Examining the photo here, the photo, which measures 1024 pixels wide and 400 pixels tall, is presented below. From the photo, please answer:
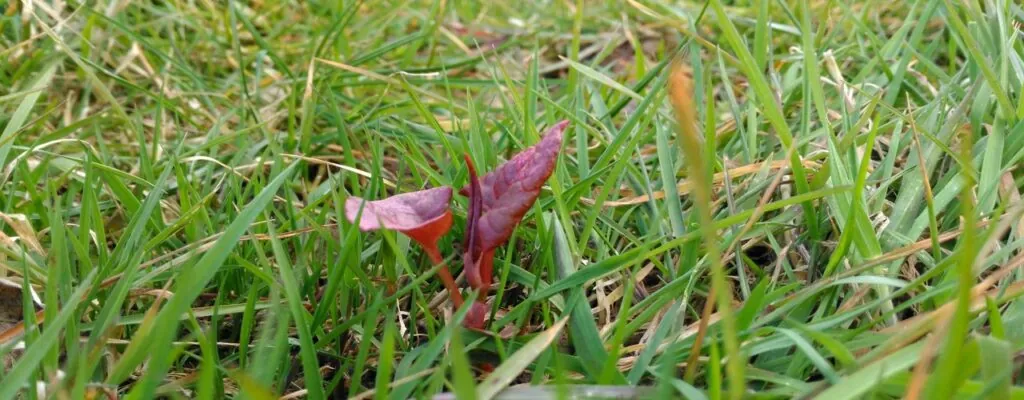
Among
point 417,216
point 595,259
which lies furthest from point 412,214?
point 595,259

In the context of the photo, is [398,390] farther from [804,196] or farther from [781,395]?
[804,196]

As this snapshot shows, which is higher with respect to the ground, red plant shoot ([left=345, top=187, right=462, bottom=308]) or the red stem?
red plant shoot ([left=345, top=187, right=462, bottom=308])

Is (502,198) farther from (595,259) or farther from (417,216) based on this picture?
(595,259)

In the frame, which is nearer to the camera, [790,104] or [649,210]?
[649,210]

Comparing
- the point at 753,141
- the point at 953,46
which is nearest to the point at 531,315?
the point at 753,141

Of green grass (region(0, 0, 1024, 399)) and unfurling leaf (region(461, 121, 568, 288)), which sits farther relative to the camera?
unfurling leaf (region(461, 121, 568, 288))
